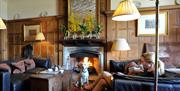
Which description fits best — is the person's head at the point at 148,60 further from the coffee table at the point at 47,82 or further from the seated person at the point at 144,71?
the coffee table at the point at 47,82

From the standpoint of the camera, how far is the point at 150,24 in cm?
489

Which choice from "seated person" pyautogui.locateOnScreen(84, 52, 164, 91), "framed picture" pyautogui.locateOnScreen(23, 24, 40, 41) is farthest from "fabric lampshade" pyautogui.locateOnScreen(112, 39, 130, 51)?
"framed picture" pyautogui.locateOnScreen(23, 24, 40, 41)

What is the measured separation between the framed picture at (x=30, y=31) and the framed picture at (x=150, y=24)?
3567mm

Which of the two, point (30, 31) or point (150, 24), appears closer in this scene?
point (150, 24)

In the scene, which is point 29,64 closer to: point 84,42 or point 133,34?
point 84,42

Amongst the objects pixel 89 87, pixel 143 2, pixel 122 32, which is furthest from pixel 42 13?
pixel 89 87

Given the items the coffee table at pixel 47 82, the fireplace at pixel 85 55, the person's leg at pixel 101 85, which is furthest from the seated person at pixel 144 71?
the fireplace at pixel 85 55

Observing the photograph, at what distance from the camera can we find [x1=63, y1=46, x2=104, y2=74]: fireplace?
17.7 ft

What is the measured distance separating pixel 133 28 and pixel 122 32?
1.11 ft

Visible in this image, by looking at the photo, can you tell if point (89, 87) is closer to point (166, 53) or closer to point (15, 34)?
point (166, 53)

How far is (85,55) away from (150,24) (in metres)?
2.21

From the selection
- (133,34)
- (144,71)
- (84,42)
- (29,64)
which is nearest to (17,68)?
(29,64)

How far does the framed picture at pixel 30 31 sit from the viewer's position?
6285mm

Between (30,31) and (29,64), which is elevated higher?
(30,31)
